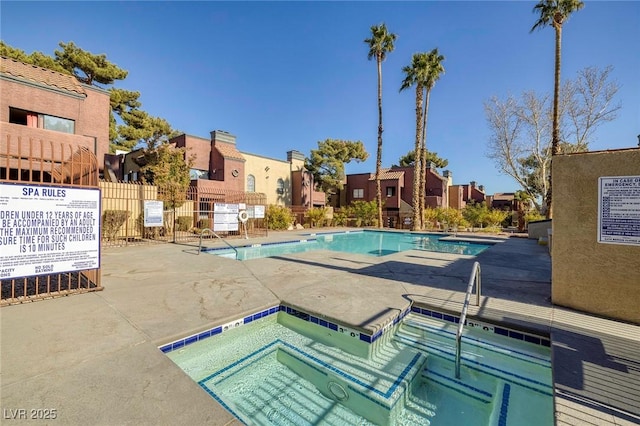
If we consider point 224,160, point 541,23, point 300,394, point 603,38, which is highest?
point 541,23

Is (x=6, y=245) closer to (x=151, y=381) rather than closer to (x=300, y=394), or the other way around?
(x=151, y=381)

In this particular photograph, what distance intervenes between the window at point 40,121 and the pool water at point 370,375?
1494cm

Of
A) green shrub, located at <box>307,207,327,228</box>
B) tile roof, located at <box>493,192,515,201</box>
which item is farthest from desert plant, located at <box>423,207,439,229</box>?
tile roof, located at <box>493,192,515,201</box>

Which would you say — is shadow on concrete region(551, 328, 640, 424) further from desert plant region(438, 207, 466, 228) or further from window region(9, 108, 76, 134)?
desert plant region(438, 207, 466, 228)

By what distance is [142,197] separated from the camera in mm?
14883

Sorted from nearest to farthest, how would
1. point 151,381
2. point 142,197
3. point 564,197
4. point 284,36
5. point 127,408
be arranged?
1. point 127,408
2. point 151,381
3. point 564,197
4. point 142,197
5. point 284,36

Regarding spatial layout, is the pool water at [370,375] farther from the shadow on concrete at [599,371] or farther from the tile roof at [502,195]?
the tile roof at [502,195]

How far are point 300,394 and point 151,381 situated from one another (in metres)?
1.60

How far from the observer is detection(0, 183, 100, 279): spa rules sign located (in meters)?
3.88

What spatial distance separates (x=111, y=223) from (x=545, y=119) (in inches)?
1118

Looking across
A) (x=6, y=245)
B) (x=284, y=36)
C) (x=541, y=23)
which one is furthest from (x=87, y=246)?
(x=541, y=23)

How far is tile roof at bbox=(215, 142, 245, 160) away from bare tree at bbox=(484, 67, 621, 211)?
2065 cm

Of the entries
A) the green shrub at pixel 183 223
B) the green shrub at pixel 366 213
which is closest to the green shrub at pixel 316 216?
the green shrub at pixel 366 213

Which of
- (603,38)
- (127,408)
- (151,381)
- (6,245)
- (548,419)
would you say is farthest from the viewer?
(603,38)
